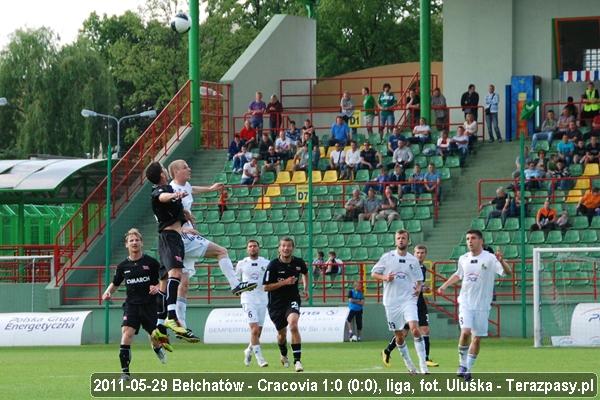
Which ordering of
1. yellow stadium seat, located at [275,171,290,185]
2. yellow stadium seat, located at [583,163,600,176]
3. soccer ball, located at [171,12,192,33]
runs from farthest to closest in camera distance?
yellow stadium seat, located at [275,171,290,185], yellow stadium seat, located at [583,163,600,176], soccer ball, located at [171,12,192,33]

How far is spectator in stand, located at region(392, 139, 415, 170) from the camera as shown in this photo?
39.5 m

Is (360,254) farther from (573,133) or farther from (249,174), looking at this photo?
(573,133)

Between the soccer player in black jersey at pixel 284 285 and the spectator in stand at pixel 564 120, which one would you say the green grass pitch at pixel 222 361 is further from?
the spectator in stand at pixel 564 120

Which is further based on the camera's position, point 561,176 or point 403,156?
point 403,156

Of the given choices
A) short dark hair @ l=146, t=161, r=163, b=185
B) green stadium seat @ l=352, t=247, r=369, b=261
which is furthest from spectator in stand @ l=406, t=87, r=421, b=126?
short dark hair @ l=146, t=161, r=163, b=185

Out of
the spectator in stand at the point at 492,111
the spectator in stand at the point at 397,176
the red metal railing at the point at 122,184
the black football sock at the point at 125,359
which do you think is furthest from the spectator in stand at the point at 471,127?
the black football sock at the point at 125,359

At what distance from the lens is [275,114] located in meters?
44.4

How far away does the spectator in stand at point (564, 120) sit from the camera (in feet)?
130

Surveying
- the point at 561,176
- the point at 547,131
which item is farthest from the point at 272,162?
the point at 561,176

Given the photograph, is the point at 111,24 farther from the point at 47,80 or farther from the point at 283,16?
the point at 283,16

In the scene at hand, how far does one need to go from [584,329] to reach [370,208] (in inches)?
328

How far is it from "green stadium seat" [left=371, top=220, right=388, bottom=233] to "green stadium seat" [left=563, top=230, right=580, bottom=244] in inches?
180

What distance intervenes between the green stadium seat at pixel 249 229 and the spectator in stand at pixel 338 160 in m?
2.72

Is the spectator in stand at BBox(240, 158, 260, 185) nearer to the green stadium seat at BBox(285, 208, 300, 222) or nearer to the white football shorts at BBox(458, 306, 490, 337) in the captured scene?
the green stadium seat at BBox(285, 208, 300, 222)
